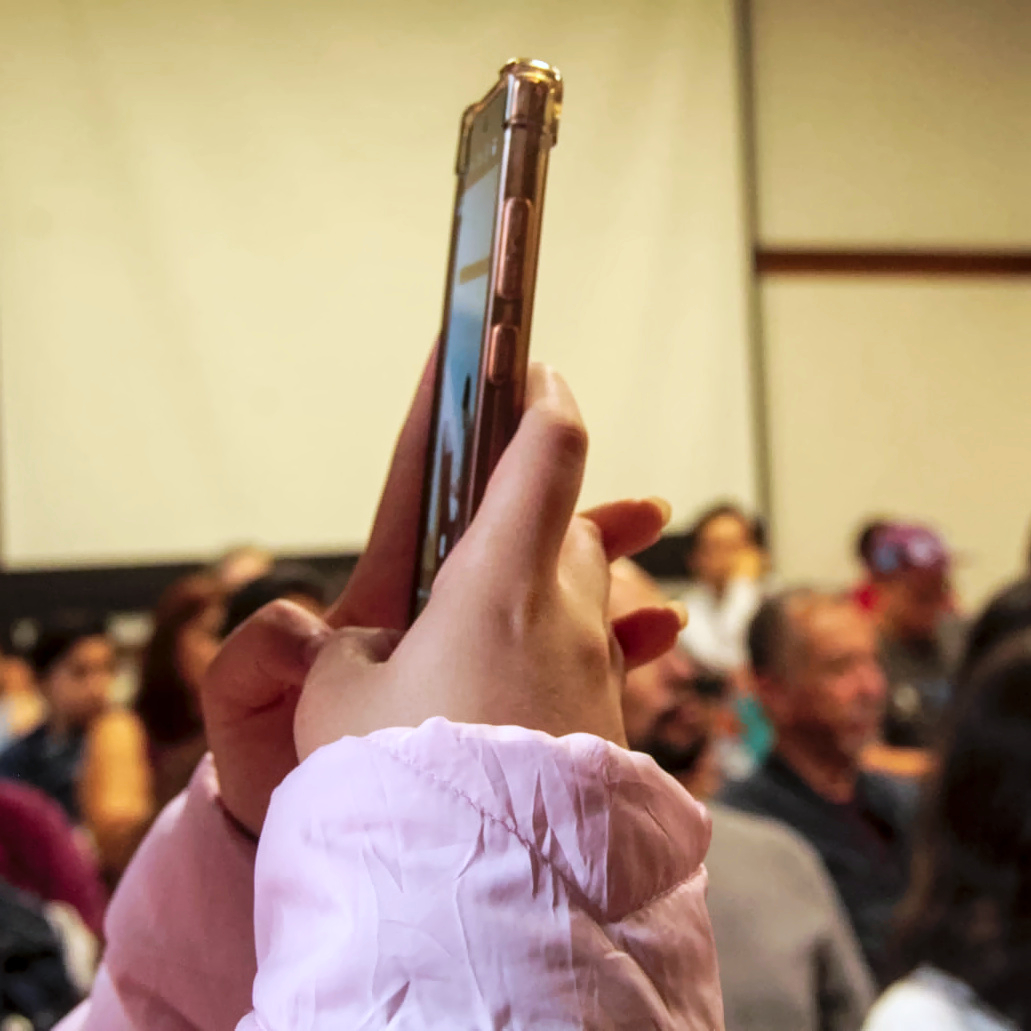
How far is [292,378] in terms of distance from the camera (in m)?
2.14

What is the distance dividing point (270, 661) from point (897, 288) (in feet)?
5.65

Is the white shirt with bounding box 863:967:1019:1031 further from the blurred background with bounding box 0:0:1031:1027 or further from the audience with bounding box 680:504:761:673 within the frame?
the audience with bounding box 680:504:761:673

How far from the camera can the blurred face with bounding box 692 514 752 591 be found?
2027 mm

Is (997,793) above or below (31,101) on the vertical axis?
below

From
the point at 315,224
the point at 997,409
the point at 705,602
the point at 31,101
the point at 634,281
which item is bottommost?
the point at 705,602

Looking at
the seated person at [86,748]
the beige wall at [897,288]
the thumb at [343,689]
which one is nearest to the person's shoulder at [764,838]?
the beige wall at [897,288]

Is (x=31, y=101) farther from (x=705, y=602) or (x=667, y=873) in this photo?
(x=667, y=873)

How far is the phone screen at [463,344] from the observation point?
0.27 m

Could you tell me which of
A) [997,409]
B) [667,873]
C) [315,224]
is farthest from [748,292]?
[667,873]

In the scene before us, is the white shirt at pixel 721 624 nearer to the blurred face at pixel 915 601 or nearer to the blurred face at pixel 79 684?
the blurred face at pixel 915 601

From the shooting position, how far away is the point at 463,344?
0.92 ft

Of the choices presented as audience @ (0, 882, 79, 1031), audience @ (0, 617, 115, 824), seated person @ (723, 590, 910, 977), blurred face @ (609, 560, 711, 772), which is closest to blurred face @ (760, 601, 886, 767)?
seated person @ (723, 590, 910, 977)

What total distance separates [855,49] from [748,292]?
1.58 metres

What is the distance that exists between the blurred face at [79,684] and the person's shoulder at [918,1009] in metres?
1.22
